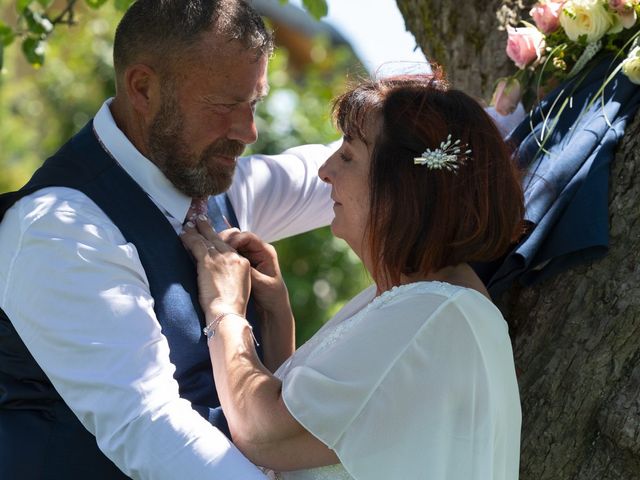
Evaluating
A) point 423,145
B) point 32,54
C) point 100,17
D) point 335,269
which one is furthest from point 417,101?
point 100,17

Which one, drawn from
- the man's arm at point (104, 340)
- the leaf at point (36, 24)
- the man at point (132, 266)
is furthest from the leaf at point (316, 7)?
the man's arm at point (104, 340)

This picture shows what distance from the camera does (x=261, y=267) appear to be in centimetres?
311

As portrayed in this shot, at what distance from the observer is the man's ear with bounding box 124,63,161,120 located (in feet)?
9.87

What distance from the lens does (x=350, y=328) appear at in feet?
8.55

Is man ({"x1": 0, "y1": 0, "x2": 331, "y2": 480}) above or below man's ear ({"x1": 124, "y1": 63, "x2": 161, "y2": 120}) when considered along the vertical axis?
below

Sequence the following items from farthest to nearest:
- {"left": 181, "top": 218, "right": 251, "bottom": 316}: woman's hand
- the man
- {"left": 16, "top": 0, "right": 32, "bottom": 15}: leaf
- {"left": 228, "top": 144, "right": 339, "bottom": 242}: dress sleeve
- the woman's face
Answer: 1. {"left": 16, "top": 0, "right": 32, "bottom": 15}: leaf
2. {"left": 228, "top": 144, "right": 339, "bottom": 242}: dress sleeve
3. {"left": 181, "top": 218, "right": 251, "bottom": 316}: woman's hand
4. the woman's face
5. the man

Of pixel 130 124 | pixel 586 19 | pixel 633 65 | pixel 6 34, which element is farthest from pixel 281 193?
pixel 6 34

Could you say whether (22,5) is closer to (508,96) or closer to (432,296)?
(508,96)

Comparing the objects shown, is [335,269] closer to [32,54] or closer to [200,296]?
[32,54]

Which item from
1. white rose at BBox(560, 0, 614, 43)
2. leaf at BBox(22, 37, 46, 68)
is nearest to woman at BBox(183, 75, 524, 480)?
white rose at BBox(560, 0, 614, 43)

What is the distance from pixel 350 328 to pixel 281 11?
64.3 feet

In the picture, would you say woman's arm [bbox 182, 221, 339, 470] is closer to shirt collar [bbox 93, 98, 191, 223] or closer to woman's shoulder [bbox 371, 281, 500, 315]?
shirt collar [bbox 93, 98, 191, 223]

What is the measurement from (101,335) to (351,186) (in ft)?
2.31

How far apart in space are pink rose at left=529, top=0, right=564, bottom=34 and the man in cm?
77
